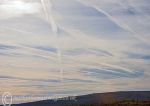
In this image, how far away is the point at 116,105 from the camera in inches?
4173

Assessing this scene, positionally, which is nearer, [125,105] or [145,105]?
[145,105]

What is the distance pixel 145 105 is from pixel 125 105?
9.02 metres

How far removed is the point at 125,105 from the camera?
340 feet

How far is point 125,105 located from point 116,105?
129 inches

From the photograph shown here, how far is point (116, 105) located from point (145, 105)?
12.2 m

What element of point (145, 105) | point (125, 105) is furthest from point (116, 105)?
point (145, 105)

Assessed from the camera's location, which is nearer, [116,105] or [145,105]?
[145,105]

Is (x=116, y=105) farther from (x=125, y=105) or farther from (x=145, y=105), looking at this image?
(x=145, y=105)

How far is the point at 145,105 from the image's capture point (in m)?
95.4
